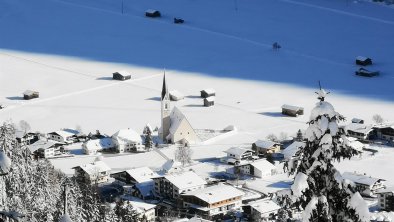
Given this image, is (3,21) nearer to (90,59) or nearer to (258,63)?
(90,59)

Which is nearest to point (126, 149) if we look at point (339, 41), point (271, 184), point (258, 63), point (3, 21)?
point (271, 184)

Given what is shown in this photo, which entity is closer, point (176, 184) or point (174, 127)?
point (176, 184)

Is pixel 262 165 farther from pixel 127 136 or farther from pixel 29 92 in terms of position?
pixel 29 92

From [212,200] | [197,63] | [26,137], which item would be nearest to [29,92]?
[26,137]

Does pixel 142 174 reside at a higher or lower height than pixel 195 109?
lower

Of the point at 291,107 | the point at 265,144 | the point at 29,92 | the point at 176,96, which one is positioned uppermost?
the point at 29,92

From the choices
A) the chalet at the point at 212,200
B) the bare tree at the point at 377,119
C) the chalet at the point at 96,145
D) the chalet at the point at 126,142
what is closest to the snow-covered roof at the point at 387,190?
the chalet at the point at 212,200

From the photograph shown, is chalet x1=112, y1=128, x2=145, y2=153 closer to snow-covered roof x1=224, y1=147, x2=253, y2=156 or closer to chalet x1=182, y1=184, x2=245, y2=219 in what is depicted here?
snow-covered roof x1=224, y1=147, x2=253, y2=156
